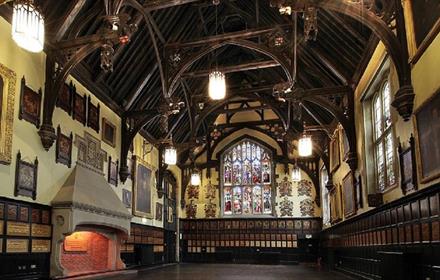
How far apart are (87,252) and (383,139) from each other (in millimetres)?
9283

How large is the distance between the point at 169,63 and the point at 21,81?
514cm

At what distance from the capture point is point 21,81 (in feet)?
31.0

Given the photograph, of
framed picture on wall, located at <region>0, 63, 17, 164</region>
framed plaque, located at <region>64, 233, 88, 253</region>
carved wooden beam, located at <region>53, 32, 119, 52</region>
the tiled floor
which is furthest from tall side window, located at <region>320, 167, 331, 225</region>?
framed picture on wall, located at <region>0, 63, 17, 164</region>

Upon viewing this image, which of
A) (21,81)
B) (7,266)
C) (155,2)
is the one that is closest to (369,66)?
(155,2)

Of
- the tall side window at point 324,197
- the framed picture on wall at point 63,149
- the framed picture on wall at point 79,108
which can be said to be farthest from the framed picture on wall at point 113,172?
the tall side window at point 324,197

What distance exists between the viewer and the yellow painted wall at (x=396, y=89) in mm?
6426

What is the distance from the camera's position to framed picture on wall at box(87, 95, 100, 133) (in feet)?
42.1

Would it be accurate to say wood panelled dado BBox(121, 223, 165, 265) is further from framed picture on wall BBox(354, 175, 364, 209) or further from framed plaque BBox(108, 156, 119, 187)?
framed picture on wall BBox(354, 175, 364, 209)

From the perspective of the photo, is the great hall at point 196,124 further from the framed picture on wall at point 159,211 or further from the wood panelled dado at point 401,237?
the framed picture on wall at point 159,211

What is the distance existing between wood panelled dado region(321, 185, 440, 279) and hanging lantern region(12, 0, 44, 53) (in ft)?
18.7

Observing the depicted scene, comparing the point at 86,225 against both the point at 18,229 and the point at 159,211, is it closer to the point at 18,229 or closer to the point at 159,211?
the point at 18,229

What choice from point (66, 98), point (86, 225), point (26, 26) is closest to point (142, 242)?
point (86, 225)

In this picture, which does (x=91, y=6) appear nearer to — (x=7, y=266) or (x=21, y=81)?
(x=21, y=81)

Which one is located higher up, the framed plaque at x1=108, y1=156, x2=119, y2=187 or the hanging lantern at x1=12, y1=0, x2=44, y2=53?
the hanging lantern at x1=12, y1=0, x2=44, y2=53
